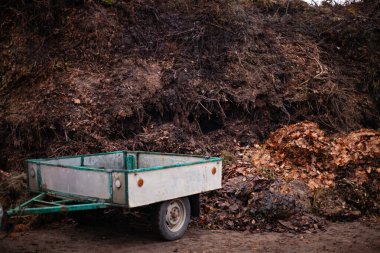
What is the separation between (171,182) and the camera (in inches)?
262

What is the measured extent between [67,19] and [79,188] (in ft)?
21.0

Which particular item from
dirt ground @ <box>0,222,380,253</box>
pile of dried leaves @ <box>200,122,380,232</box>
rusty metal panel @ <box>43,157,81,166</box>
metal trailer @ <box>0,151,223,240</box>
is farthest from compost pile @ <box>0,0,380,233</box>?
metal trailer @ <box>0,151,223,240</box>

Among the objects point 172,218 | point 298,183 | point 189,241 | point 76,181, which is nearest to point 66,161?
point 76,181

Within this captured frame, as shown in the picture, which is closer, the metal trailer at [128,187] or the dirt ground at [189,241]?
the metal trailer at [128,187]

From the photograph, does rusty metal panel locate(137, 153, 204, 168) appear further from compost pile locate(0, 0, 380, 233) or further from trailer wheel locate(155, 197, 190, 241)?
compost pile locate(0, 0, 380, 233)

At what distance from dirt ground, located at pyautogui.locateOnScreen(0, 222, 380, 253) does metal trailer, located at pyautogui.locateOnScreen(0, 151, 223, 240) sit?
1.23 feet

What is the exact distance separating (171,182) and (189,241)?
3.47 ft

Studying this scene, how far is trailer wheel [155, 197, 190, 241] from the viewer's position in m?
6.71

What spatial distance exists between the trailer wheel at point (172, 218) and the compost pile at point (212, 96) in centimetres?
93

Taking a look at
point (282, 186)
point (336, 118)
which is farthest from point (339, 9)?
point (282, 186)

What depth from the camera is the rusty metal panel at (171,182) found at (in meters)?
6.17

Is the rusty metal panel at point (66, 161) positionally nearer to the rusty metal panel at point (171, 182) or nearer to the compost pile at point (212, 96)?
the compost pile at point (212, 96)

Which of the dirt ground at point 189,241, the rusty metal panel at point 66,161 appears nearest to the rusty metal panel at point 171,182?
the dirt ground at point 189,241

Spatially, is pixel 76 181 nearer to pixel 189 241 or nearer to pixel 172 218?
pixel 172 218
